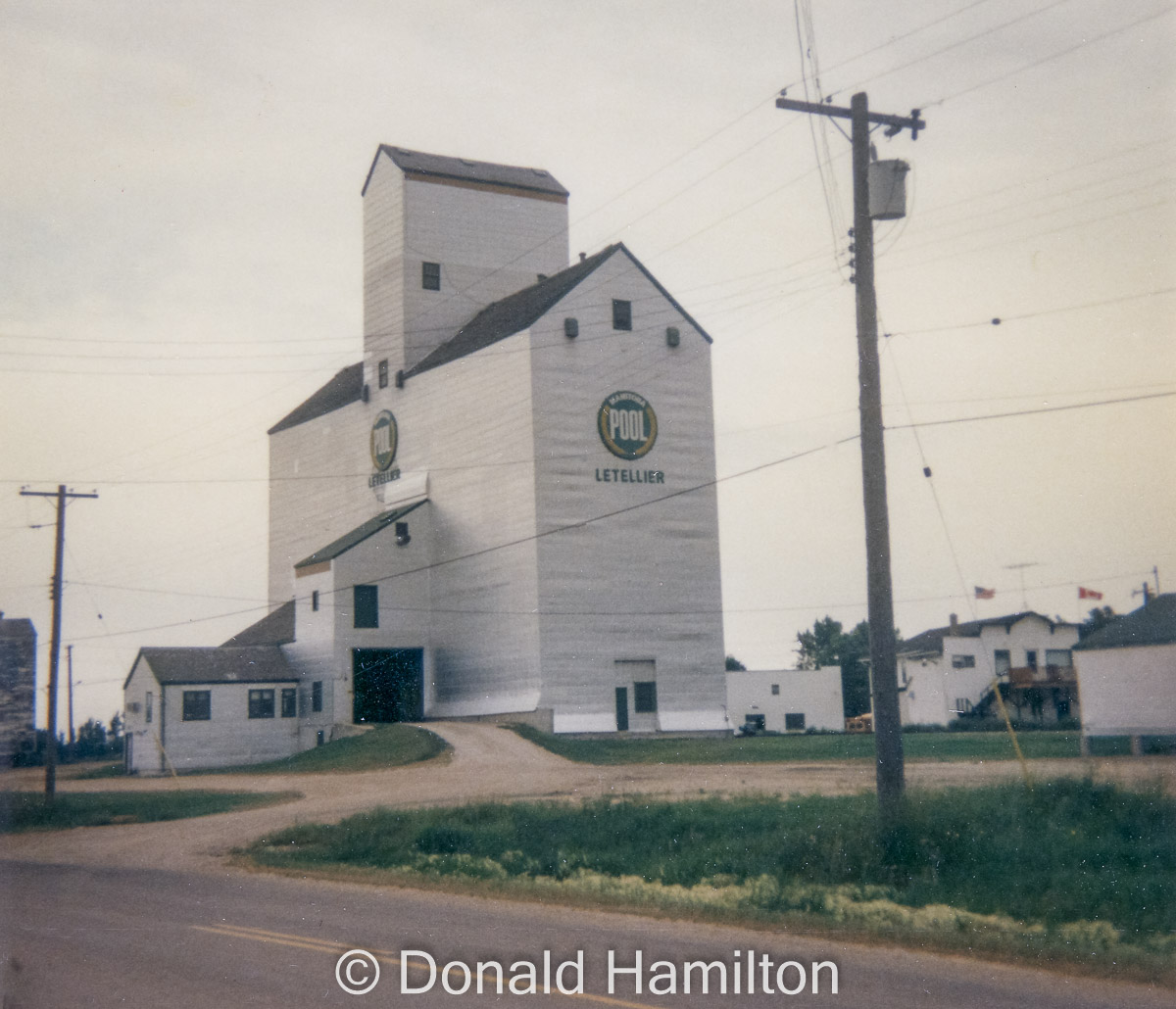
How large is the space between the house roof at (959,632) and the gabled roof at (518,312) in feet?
110

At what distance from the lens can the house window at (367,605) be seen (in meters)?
54.9

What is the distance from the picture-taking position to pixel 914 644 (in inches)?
3374

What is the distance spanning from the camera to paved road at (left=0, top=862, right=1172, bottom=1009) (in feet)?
33.4

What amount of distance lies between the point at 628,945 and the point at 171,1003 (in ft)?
15.3

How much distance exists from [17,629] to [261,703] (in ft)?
63.8

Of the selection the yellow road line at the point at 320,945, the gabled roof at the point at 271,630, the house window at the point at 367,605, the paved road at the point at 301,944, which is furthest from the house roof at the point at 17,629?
the yellow road line at the point at 320,945

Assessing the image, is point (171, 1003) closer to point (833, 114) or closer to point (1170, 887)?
point (1170, 887)

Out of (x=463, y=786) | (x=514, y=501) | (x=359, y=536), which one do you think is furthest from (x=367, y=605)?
(x=463, y=786)

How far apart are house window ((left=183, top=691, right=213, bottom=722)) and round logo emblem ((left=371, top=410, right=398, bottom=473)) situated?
13.5 m

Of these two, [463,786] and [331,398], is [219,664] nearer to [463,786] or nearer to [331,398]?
[331,398]

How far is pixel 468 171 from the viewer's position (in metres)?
61.8

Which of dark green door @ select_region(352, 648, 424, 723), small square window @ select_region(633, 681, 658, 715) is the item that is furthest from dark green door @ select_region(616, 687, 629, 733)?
dark green door @ select_region(352, 648, 424, 723)

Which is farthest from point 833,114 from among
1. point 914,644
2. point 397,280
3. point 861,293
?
point 914,644

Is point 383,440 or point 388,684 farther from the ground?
point 383,440
